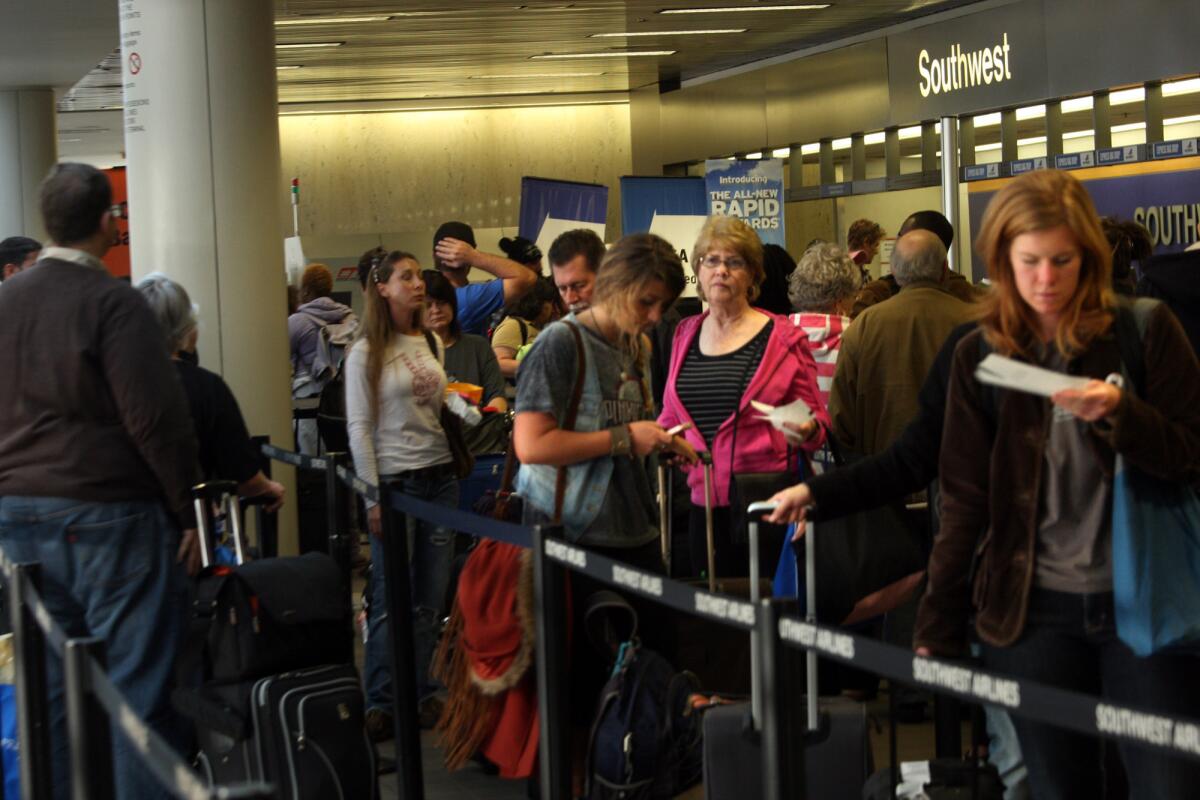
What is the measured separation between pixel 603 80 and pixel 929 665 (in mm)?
21050

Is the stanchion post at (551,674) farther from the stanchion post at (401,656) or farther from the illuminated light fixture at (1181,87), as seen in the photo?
the illuminated light fixture at (1181,87)

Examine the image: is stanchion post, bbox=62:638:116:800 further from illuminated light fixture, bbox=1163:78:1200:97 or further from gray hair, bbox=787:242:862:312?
illuminated light fixture, bbox=1163:78:1200:97

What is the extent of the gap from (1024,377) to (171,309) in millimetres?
3255

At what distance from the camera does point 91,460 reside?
14.3 feet

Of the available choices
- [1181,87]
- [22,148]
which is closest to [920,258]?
[1181,87]

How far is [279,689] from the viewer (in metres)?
4.64

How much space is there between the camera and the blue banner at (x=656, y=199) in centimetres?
1291

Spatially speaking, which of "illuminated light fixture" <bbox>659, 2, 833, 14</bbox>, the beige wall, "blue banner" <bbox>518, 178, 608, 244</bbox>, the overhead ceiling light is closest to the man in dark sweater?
"blue banner" <bbox>518, 178, 608, 244</bbox>

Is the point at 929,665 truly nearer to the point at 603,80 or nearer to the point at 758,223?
the point at 758,223

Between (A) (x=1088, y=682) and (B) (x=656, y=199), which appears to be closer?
(A) (x=1088, y=682)

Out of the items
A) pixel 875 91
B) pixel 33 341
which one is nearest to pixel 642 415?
pixel 33 341

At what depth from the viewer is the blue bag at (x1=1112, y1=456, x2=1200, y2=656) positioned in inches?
112

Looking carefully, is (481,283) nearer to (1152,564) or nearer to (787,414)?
(787,414)

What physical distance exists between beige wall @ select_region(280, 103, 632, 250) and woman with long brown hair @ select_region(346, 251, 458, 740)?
62.6ft
